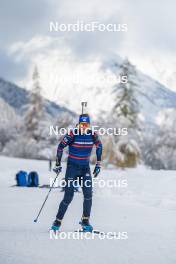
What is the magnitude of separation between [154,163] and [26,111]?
68.1ft

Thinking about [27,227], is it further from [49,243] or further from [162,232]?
[162,232]

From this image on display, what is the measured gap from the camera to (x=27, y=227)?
27.3 ft

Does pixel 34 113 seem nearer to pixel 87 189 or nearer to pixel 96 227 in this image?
pixel 96 227

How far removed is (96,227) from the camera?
877 centimetres

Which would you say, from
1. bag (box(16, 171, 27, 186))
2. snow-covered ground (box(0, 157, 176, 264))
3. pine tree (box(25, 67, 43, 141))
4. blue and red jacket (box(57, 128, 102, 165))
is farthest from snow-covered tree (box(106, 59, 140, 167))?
blue and red jacket (box(57, 128, 102, 165))

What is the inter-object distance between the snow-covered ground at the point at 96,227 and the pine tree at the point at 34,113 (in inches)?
1432

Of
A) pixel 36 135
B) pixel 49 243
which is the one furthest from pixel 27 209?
pixel 36 135

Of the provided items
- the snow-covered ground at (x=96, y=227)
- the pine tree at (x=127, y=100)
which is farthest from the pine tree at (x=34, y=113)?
the snow-covered ground at (x=96, y=227)

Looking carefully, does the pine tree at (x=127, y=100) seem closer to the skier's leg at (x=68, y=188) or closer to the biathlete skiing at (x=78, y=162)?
the biathlete skiing at (x=78, y=162)

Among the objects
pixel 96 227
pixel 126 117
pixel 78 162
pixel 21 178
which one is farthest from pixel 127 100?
pixel 78 162

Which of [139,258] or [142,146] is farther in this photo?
[142,146]

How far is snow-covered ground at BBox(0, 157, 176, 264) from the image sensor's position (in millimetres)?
6043

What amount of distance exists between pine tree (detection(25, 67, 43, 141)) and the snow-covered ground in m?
36.4

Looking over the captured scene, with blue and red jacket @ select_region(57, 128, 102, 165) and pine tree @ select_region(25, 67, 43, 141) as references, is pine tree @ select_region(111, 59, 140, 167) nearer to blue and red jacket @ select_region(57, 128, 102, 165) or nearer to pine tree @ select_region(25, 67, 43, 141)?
pine tree @ select_region(25, 67, 43, 141)
